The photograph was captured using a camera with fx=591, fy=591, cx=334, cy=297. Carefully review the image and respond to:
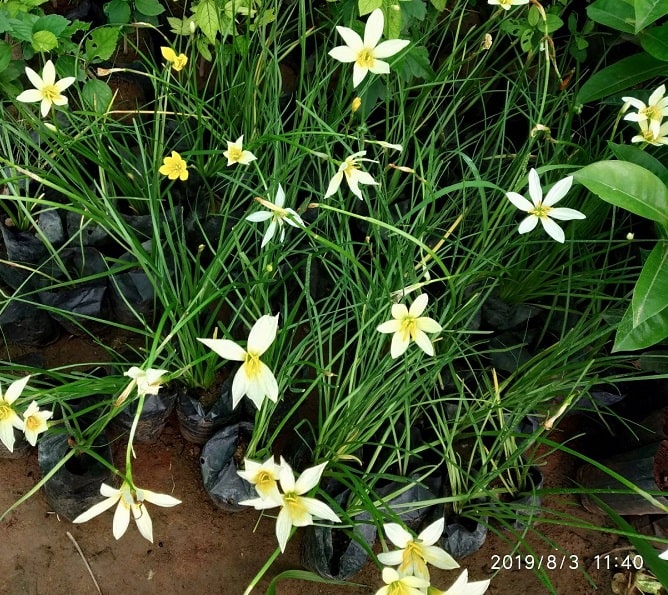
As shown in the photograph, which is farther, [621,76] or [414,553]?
[621,76]

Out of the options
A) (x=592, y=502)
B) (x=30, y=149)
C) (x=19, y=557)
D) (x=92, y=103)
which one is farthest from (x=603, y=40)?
(x=19, y=557)

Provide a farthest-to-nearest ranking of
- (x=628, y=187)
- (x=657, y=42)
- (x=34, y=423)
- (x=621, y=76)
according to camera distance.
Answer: (x=621, y=76) → (x=657, y=42) → (x=628, y=187) → (x=34, y=423)

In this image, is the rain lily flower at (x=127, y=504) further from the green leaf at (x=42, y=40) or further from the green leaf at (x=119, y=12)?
the green leaf at (x=119, y=12)

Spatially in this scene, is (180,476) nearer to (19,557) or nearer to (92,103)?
(19,557)

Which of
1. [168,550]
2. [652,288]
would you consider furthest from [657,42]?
[168,550]

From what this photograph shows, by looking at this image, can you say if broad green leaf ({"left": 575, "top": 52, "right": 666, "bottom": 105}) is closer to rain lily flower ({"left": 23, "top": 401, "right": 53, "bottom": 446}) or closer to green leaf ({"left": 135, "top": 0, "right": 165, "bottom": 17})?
green leaf ({"left": 135, "top": 0, "right": 165, "bottom": 17})

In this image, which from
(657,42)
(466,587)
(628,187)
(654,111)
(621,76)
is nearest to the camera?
(466,587)

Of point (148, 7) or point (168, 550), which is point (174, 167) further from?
point (168, 550)

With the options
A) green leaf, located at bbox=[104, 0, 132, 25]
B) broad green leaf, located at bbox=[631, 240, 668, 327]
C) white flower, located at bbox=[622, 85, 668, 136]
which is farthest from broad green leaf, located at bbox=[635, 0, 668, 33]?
green leaf, located at bbox=[104, 0, 132, 25]
